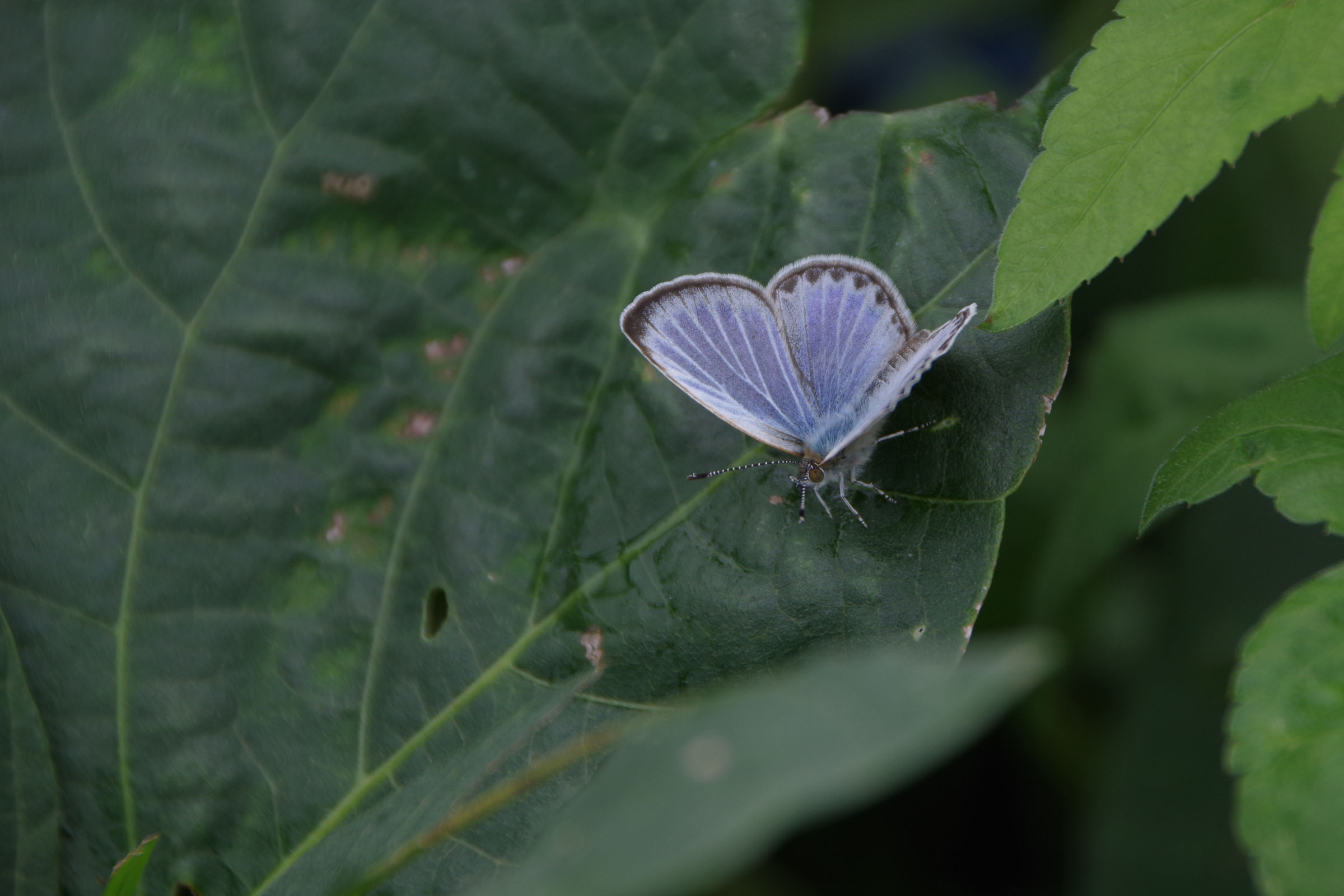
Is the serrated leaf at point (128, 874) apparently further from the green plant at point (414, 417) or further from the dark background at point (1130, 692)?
the dark background at point (1130, 692)

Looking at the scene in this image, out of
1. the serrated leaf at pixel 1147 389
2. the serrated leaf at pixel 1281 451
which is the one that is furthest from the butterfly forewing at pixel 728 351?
the serrated leaf at pixel 1147 389

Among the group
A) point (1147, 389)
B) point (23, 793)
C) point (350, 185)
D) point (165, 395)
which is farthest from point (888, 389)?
point (23, 793)

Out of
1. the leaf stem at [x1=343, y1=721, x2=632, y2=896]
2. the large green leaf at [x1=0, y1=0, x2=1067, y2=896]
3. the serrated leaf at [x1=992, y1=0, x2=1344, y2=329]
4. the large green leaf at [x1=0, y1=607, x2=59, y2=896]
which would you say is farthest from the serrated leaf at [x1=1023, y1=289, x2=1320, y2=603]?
the large green leaf at [x1=0, y1=607, x2=59, y2=896]

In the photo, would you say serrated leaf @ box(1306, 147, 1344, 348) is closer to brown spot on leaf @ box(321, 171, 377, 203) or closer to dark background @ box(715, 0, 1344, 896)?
dark background @ box(715, 0, 1344, 896)

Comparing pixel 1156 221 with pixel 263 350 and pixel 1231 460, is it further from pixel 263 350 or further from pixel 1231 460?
pixel 263 350

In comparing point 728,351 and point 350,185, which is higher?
point 350,185

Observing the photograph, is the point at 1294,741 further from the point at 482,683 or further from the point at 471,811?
the point at 482,683
